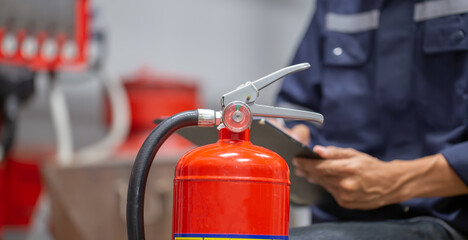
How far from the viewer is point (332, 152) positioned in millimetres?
876

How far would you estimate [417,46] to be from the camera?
1.06m

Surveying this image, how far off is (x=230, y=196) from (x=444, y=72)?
1.87 feet

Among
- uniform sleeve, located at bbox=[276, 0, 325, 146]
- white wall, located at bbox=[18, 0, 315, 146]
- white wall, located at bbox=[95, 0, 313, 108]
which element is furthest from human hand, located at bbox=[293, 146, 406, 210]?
white wall, located at bbox=[95, 0, 313, 108]

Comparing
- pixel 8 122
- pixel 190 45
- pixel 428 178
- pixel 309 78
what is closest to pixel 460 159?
pixel 428 178

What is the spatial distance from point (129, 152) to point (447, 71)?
1220 millimetres

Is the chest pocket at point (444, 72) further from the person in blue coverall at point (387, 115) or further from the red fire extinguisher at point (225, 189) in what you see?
the red fire extinguisher at point (225, 189)

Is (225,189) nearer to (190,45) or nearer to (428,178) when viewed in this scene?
(428,178)

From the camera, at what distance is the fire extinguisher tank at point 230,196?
0.62 metres

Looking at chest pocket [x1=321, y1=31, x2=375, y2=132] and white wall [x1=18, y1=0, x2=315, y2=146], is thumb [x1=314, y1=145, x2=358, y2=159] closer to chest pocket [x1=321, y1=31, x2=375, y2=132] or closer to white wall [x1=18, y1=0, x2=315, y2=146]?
chest pocket [x1=321, y1=31, x2=375, y2=132]

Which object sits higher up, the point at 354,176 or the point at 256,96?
the point at 256,96

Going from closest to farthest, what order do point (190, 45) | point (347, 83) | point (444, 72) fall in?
point (444, 72), point (347, 83), point (190, 45)

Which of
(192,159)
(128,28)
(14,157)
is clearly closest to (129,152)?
(14,157)

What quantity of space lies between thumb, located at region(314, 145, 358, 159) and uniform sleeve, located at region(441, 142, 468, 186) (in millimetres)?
154

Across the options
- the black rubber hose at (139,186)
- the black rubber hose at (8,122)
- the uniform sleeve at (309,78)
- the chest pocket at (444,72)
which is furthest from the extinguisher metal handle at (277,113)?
the black rubber hose at (8,122)
